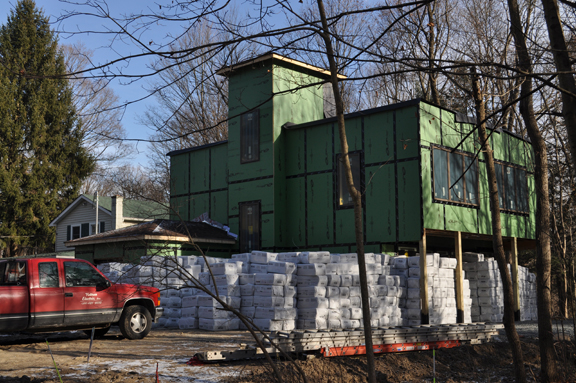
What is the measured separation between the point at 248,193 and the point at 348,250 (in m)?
5.32

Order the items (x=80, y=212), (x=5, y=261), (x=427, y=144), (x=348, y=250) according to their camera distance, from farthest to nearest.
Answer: (x=80, y=212)
(x=348, y=250)
(x=427, y=144)
(x=5, y=261)

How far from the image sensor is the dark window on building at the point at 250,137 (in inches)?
957

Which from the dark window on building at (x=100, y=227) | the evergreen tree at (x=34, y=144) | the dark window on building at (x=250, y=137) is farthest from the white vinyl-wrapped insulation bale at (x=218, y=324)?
the evergreen tree at (x=34, y=144)

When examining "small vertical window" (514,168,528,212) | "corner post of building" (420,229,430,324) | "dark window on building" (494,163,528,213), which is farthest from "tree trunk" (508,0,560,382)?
"small vertical window" (514,168,528,212)

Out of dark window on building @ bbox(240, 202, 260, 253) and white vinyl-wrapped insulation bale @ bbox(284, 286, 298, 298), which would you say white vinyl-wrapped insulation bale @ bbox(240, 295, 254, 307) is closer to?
white vinyl-wrapped insulation bale @ bbox(284, 286, 298, 298)

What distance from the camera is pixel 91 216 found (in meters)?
38.9

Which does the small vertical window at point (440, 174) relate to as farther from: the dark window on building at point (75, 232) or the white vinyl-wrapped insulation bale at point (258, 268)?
the dark window on building at point (75, 232)

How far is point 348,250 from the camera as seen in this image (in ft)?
70.6

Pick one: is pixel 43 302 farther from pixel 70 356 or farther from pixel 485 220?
pixel 485 220

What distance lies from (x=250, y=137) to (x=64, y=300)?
13.4 m

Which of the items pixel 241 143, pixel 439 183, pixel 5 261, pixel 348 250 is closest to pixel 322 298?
pixel 348 250

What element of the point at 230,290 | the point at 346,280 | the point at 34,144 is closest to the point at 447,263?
the point at 346,280

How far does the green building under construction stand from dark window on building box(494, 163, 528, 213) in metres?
0.05

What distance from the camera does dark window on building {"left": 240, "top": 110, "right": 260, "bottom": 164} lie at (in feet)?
79.7
